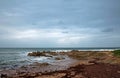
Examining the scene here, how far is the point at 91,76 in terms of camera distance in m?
17.4

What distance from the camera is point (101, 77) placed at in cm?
1688

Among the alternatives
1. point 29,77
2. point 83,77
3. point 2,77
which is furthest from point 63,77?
point 2,77

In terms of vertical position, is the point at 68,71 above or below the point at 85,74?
above

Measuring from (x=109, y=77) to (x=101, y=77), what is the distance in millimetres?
742

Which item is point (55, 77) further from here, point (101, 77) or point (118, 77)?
point (118, 77)

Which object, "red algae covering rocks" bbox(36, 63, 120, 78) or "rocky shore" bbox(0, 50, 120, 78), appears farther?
"rocky shore" bbox(0, 50, 120, 78)

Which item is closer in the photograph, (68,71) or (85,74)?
(85,74)

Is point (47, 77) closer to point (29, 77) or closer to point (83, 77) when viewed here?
point (29, 77)

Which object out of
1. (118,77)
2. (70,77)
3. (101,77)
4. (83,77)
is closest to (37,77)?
(70,77)

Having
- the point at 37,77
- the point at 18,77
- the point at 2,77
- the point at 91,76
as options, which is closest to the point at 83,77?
the point at 91,76

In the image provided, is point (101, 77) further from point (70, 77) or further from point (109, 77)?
point (70, 77)

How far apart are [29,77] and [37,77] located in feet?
2.52

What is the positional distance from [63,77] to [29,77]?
326cm

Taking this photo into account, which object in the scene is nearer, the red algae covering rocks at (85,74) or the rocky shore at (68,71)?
the red algae covering rocks at (85,74)
